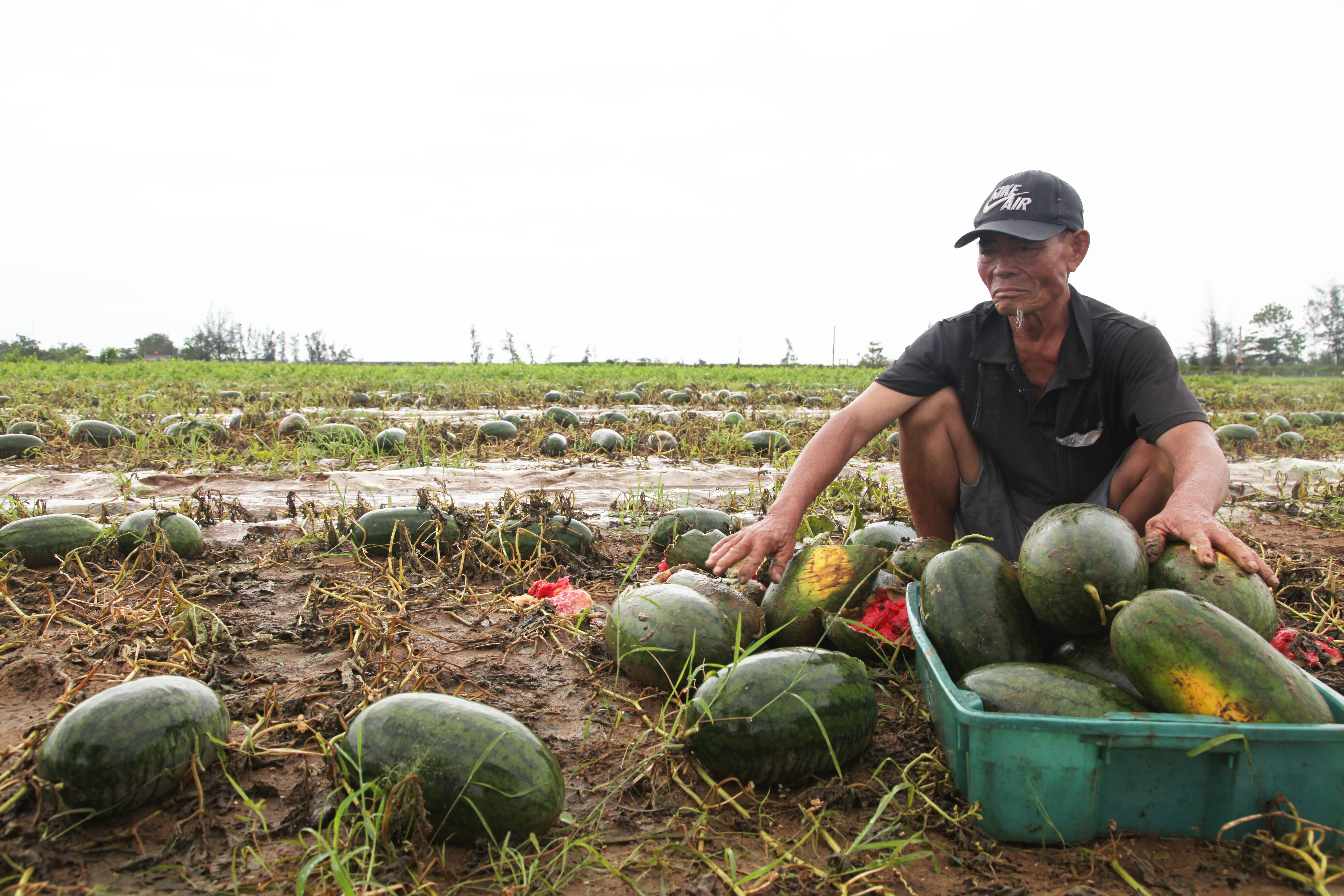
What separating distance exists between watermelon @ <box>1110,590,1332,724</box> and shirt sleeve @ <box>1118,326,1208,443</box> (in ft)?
3.77

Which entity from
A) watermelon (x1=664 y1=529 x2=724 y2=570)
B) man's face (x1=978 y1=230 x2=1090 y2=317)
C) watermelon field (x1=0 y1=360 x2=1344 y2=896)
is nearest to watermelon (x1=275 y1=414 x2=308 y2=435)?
watermelon field (x1=0 y1=360 x2=1344 y2=896)

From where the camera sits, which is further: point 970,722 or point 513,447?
point 513,447

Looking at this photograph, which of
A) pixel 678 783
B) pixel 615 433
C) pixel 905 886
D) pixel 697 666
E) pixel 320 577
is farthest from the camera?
pixel 615 433

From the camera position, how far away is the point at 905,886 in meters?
1.47

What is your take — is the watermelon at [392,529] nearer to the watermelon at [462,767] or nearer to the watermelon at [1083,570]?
the watermelon at [462,767]

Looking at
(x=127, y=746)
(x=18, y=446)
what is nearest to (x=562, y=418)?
(x=18, y=446)

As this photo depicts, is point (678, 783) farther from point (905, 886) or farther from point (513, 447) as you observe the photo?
point (513, 447)

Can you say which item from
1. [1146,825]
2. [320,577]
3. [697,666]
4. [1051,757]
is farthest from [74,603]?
[1146,825]

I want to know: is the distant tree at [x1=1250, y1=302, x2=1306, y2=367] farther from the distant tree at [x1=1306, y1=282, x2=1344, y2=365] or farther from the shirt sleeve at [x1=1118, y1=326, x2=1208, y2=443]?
the shirt sleeve at [x1=1118, y1=326, x2=1208, y2=443]

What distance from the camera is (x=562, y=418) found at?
25.1ft

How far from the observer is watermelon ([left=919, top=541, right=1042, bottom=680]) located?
192 centimetres

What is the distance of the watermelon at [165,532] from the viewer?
318cm

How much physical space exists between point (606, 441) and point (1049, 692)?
4.81 metres

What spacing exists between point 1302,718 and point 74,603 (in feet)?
11.1
